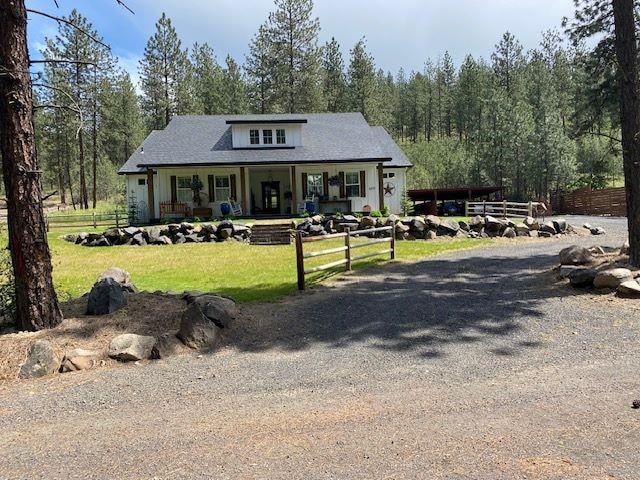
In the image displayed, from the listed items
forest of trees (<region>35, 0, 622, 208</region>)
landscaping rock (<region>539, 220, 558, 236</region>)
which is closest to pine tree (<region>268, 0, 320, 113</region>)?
forest of trees (<region>35, 0, 622, 208</region>)

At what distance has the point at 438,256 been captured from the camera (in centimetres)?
1362

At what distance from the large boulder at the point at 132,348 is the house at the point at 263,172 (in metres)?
19.5

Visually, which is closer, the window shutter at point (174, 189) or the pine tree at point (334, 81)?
the window shutter at point (174, 189)

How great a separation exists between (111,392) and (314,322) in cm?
295

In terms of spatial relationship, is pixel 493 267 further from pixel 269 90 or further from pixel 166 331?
pixel 269 90

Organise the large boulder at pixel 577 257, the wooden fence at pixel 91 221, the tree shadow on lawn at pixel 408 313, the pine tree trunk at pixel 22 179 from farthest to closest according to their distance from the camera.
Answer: the wooden fence at pixel 91 221, the large boulder at pixel 577 257, the tree shadow on lawn at pixel 408 313, the pine tree trunk at pixel 22 179

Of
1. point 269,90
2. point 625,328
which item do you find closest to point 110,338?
point 625,328

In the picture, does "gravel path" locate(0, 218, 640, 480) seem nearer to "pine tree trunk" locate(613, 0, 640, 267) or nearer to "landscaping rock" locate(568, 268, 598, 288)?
"landscaping rock" locate(568, 268, 598, 288)

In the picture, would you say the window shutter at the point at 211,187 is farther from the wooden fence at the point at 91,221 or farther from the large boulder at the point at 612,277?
the large boulder at the point at 612,277

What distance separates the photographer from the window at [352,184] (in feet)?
87.1

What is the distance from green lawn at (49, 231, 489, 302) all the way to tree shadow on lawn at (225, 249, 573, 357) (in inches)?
51.5

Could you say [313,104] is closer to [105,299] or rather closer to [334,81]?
[334,81]

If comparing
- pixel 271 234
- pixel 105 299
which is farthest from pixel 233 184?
pixel 105 299

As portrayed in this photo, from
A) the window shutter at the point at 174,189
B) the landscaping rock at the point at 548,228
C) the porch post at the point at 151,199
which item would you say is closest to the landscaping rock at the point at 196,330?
the landscaping rock at the point at 548,228
